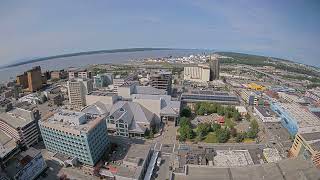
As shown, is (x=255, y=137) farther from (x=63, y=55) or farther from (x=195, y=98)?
(x=63, y=55)

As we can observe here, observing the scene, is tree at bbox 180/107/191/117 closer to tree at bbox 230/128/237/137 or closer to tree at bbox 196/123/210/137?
tree at bbox 196/123/210/137

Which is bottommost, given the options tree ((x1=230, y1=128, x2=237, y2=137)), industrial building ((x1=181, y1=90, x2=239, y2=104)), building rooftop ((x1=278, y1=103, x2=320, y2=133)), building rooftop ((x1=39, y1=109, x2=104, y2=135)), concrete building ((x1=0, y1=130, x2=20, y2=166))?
tree ((x1=230, y1=128, x2=237, y2=137))

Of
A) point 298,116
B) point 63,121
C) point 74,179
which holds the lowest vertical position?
point 74,179

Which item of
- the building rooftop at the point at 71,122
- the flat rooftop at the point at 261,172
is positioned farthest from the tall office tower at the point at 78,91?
the flat rooftop at the point at 261,172

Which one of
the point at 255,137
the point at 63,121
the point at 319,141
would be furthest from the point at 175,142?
the point at 319,141

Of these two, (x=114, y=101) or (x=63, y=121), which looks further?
(x=114, y=101)

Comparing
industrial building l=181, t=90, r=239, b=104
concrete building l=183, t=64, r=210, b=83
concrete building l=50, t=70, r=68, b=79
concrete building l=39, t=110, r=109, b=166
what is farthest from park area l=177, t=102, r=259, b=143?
concrete building l=50, t=70, r=68, b=79

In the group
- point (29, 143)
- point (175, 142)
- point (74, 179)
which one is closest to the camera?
point (74, 179)

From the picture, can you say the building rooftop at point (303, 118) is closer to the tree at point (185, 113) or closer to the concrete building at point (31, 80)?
the tree at point (185, 113)
